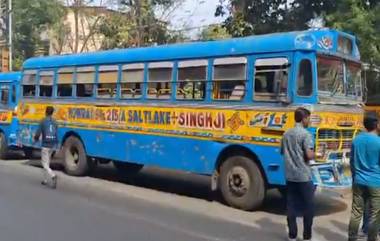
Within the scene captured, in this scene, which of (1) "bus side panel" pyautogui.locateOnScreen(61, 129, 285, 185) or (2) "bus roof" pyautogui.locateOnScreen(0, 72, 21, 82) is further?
(2) "bus roof" pyautogui.locateOnScreen(0, 72, 21, 82)

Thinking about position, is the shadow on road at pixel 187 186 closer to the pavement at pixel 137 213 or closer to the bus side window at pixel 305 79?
the pavement at pixel 137 213

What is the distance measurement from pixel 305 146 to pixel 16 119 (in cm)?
1182

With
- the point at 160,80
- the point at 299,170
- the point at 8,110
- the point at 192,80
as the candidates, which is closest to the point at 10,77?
the point at 8,110

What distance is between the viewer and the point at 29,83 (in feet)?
55.1

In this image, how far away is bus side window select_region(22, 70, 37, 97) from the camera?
16.6 meters

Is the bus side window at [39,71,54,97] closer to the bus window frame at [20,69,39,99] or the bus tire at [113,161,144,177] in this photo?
the bus window frame at [20,69,39,99]

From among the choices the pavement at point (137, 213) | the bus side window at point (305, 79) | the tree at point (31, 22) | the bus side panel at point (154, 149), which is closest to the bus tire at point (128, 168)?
the pavement at point (137, 213)

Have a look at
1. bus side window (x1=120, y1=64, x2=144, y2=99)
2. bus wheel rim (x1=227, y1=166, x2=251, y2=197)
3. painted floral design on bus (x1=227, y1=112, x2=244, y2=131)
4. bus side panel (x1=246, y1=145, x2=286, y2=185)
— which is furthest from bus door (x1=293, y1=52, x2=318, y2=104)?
bus side window (x1=120, y1=64, x2=144, y2=99)

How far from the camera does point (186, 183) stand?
47.2ft

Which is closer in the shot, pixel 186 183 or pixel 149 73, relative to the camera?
pixel 149 73

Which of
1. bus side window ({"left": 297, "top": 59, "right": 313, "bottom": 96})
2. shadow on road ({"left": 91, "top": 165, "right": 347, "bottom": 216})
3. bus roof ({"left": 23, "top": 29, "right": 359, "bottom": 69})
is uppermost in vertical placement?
bus roof ({"left": 23, "top": 29, "right": 359, "bottom": 69})

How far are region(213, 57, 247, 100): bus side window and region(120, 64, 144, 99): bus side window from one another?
7.05ft

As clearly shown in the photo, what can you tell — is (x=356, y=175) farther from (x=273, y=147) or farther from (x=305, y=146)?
(x=273, y=147)

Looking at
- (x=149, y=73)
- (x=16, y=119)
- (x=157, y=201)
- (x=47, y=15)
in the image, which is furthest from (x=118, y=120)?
(x=47, y=15)
